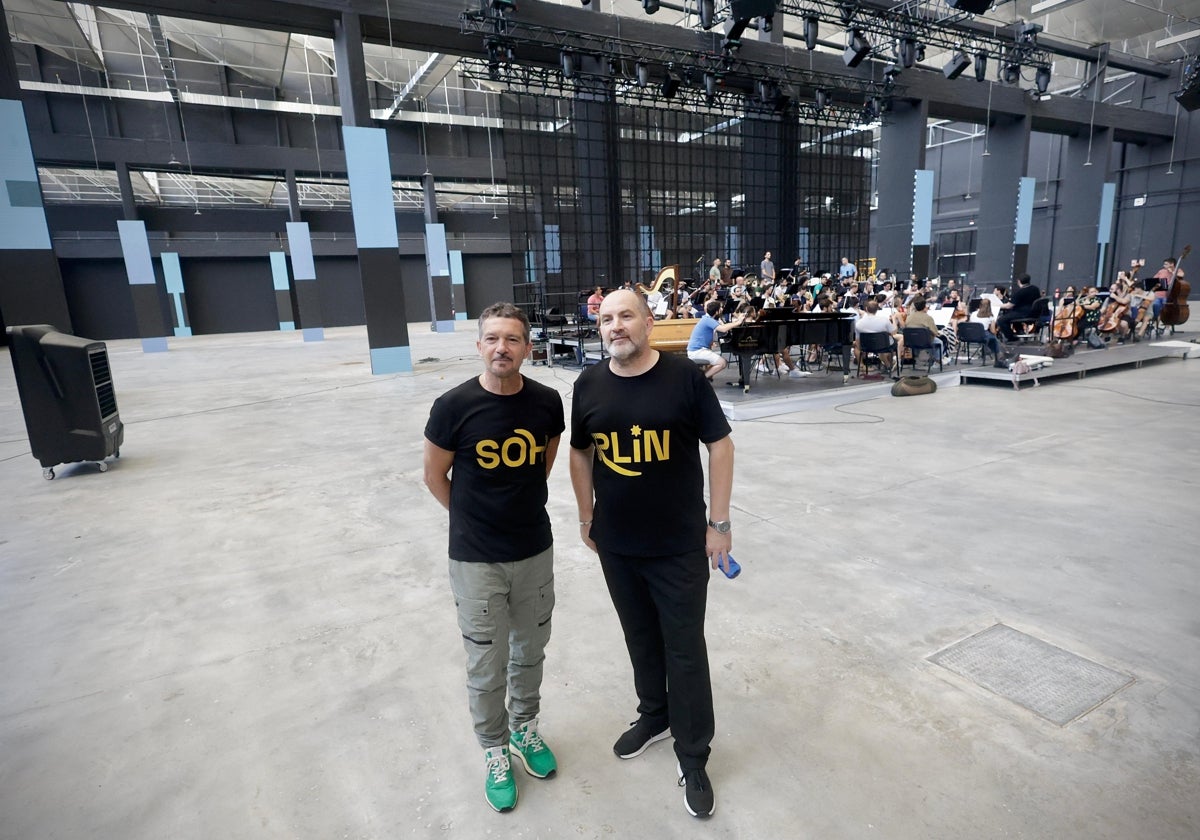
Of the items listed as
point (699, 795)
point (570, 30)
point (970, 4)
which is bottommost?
point (699, 795)

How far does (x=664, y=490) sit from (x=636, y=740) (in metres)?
0.91

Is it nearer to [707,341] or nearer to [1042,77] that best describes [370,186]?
[707,341]

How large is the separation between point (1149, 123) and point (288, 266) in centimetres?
3363

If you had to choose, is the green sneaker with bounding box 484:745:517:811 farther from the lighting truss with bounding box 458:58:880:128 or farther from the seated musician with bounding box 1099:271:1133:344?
the seated musician with bounding box 1099:271:1133:344

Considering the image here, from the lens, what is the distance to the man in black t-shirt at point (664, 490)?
170 cm

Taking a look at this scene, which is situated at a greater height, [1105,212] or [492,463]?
[1105,212]

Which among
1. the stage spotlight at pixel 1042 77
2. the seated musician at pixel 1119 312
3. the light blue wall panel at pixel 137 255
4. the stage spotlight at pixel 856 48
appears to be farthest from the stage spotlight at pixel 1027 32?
the light blue wall panel at pixel 137 255

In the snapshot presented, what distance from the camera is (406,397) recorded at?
9148 millimetres

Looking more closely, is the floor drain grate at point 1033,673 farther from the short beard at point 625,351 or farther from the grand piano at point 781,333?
the grand piano at point 781,333

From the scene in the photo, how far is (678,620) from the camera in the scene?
1756 mm

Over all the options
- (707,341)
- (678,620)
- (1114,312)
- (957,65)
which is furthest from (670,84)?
(678,620)

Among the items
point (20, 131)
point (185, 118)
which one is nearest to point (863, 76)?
point (20, 131)

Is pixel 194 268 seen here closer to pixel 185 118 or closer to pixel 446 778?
pixel 185 118

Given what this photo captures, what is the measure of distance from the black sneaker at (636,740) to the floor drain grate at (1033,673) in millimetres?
1260
